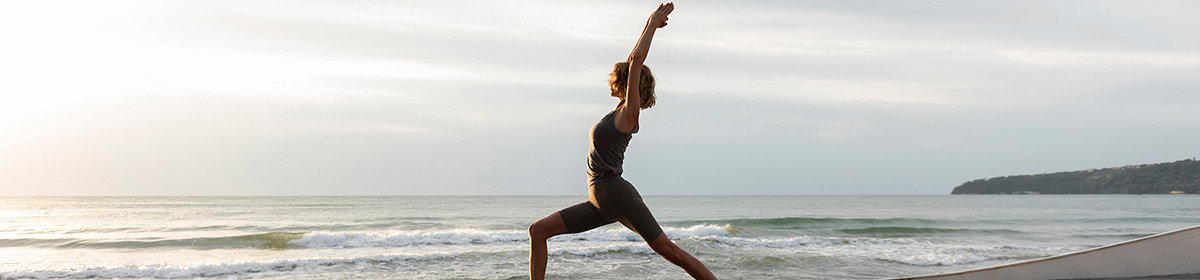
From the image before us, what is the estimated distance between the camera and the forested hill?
80.8 metres

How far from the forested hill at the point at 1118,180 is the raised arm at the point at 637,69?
97.3 m

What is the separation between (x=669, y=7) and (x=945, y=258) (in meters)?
10.1

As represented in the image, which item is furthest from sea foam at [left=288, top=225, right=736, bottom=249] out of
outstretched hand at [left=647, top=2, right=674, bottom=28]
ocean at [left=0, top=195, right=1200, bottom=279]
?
outstretched hand at [left=647, top=2, right=674, bottom=28]

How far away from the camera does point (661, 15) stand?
11.3 feet

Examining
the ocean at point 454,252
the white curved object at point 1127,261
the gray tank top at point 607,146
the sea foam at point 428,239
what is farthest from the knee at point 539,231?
the sea foam at point 428,239

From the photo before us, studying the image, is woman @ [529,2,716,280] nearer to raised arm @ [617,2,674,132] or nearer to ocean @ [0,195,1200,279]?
raised arm @ [617,2,674,132]

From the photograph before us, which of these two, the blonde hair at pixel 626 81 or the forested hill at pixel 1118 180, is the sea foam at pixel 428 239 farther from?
the forested hill at pixel 1118 180

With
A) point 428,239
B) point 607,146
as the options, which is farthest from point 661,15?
point 428,239

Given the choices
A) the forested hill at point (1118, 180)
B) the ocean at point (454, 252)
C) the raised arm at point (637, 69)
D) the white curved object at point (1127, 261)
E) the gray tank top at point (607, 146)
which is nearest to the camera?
the raised arm at point (637, 69)

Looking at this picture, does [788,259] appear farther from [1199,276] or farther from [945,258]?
[1199,276]

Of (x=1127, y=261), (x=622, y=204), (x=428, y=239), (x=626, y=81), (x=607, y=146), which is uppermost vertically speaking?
(x=626, y=81)

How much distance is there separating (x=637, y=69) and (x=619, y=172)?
56 centimetres

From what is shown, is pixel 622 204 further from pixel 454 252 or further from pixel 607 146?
pixel 454 252

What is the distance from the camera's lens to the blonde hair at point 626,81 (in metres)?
3.47
